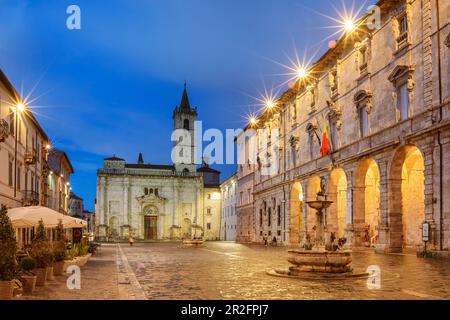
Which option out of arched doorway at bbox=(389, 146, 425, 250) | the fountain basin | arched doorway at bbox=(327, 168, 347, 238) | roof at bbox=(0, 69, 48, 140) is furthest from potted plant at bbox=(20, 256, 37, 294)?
arched doorway at bbox=(327, 168, 347, 238)

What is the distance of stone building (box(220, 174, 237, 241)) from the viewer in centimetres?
7900

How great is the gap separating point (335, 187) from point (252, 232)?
26541mm

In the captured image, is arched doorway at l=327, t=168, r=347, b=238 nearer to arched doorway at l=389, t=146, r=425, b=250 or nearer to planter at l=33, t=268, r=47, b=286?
arched doorway at l=389, t=146, r=425, b=250

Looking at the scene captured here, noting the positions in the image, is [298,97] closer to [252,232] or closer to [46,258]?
[252,232]

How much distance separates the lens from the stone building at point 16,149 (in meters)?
30.7

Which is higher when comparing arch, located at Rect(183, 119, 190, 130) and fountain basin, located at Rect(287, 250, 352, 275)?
arch, located at Rect(183, 119, 190, 130)

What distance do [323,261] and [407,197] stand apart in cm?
1835

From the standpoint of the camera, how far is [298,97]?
45.3m

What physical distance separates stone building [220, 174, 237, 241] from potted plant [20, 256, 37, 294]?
214 ft

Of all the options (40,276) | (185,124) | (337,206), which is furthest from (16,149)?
(185,124)

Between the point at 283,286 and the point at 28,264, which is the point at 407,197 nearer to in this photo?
the point at 283,286

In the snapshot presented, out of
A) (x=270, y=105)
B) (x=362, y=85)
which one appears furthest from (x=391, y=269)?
(x=270, y=105)

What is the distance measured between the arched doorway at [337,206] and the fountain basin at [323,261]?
21256mm
